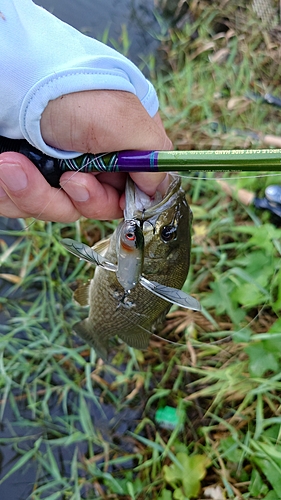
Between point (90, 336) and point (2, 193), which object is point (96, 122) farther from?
point (90, 336)

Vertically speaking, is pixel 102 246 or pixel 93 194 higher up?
pixel 93 194

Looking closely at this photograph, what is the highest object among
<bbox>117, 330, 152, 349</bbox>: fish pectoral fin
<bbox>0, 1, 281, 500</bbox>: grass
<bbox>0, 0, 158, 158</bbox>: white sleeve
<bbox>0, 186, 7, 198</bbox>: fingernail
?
<bbox>0, 0, 158, 158</bbox>: white sleeve

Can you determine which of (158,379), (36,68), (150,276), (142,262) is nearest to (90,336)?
(158,379)

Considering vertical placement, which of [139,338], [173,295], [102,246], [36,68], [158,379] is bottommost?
[158,379]

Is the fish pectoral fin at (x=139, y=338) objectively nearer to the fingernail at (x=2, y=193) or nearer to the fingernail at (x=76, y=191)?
the fingernail at (x=76, y=191)

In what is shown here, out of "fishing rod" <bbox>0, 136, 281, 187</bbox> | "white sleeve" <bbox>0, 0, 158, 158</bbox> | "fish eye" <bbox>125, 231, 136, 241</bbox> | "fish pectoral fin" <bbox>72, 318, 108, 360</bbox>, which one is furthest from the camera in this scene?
"fish pectoral fin" <bbox>72, 318, 108, 360</bbox>

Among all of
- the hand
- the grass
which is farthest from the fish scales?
the grass

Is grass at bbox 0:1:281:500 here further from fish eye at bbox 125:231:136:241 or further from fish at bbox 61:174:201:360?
fish eye at bbox 125:231:136:241

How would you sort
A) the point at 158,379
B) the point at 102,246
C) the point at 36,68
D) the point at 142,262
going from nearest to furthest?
the point at 36,68, the point at 142,262, the point at 102,246, the point at 158,379

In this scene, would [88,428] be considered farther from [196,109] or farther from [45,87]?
[196,109]
